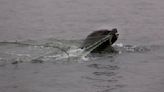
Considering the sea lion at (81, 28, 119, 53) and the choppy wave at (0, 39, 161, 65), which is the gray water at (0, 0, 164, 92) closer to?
the choppy wave at (0, 39, 161, 65)

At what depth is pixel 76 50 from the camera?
680 inches

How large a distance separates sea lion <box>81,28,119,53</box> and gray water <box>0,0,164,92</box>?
33 cm

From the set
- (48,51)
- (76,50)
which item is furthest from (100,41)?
(48,51)

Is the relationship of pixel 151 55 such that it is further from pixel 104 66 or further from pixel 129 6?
pixel 129 6

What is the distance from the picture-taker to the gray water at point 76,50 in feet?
47.5

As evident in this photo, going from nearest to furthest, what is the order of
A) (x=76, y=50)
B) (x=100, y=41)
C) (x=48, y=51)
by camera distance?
(x=100, y=41) → (x=76, y=50) → (x=48, y=51)

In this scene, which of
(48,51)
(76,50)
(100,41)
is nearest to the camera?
(100,41)

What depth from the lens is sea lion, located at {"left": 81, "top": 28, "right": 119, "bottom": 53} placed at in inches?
674

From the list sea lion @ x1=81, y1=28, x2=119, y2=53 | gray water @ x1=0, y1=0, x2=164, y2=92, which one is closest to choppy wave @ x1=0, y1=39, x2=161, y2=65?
gray water @ x1=0, y1=0, x2=164, y2=92

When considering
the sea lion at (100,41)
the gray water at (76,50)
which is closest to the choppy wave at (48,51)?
the gray water at (76,50)

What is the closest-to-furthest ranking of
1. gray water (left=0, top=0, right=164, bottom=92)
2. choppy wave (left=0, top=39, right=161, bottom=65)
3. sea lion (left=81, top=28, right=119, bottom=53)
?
gray water (left=0, top=0, right=164, bottom=92) → choppy wave (left=0, top=39, right=161, bottom=65) → sea lion (left=81, top=28, right=119, bottom=53)

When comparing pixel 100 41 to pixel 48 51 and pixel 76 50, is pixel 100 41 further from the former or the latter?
pixel 48 51

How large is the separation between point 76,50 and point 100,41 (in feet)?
2.71

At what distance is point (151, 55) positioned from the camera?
17672 mm
